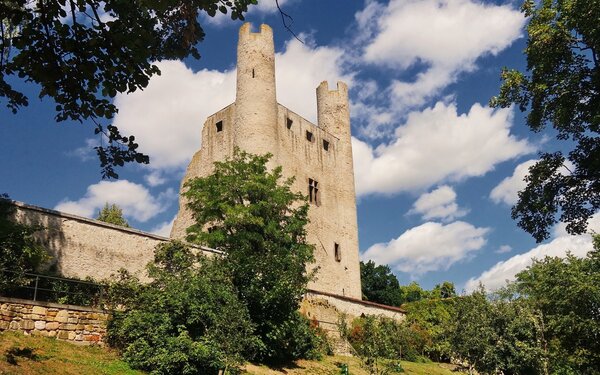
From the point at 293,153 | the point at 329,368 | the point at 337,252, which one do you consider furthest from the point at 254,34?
the point at 329,368

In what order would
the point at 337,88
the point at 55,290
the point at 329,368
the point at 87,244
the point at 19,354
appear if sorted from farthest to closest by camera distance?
the point at 337,88 → the point at 329,368 → the point at 87,244 → the point at 55,290 → the point at 19,354

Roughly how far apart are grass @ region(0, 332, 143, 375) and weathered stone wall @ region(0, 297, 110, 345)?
0.28 meters

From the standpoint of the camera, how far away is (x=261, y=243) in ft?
71.0

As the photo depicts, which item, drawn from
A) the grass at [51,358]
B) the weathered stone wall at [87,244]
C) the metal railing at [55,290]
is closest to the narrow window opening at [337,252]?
the weathered stone wall at [87,244]

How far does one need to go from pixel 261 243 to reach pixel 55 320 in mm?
9812

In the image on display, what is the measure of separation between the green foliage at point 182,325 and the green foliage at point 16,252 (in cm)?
227

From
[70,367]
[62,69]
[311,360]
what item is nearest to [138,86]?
[62,69]

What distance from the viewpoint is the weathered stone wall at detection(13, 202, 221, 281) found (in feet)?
50.3

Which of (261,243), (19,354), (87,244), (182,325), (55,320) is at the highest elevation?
(261,243)

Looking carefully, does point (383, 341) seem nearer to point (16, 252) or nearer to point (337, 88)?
point (16, 252)

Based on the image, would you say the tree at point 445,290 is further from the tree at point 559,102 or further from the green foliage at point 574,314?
the tree at point 559,102

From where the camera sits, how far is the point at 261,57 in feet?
101

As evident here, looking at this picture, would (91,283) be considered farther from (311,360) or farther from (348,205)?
(348,205)

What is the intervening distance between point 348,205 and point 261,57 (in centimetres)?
1139
